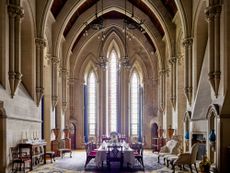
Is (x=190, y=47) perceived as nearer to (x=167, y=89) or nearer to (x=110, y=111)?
(x=167, y=89)

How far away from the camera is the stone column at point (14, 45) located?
11.7 metres

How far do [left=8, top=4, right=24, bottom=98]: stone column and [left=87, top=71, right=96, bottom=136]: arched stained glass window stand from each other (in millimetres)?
13111

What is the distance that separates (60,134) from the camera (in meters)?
19.3

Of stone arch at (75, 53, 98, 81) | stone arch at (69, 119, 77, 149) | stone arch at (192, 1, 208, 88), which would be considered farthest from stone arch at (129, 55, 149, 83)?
stone arch at (192, 1, 208, 88)

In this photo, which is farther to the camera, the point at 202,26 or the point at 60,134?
the point at 60,134

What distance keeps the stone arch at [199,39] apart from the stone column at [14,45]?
22.2ft

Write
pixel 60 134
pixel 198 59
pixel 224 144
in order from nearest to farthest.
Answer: pixel 224 144 → pixel 198 59 → pixel 60 134

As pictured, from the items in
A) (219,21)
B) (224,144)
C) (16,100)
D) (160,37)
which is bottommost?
(224,144)

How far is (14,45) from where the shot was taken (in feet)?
40.0

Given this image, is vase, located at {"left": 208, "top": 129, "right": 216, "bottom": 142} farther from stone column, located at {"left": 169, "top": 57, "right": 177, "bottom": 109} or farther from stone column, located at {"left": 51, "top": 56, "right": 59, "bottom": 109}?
stone column, located at {"left": 51, "top": 56, "right": 59, "bottom": 109}

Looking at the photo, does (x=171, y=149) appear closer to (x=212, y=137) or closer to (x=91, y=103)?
(x=212, y=137)

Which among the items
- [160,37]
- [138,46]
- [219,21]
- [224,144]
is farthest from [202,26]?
[138,46]

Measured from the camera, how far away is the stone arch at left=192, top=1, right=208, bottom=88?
13826mm

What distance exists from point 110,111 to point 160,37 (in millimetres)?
6779
